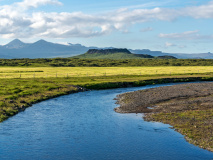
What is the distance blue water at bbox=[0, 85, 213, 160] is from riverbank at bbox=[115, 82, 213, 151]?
4.82 feet

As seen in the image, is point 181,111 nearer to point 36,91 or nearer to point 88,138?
point 88,138

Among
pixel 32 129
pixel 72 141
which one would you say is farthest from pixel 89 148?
pixel 32 129

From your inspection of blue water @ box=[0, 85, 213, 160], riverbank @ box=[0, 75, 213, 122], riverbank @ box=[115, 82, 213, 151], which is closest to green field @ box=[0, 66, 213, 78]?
riverbank @ box=[0, 75, 213, 122]

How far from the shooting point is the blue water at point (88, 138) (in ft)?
84.4

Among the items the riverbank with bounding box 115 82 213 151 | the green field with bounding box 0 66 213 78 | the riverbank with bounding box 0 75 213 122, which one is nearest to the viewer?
the riverbank with bounding box 115 82 213 151

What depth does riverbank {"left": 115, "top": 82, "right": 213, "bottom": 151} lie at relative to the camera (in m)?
30.7

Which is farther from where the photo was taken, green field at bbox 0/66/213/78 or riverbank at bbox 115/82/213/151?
green field at bbox 0/66/213/78

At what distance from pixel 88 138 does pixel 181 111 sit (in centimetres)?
1914

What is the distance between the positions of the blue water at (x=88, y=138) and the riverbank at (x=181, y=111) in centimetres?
147

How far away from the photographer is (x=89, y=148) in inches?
1083

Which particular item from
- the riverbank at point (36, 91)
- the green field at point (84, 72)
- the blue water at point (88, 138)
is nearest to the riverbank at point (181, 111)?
the blue water at point (88, 138)

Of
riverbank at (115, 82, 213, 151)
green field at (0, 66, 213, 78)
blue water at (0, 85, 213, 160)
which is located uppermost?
green field at (0, 66, 213, 78)

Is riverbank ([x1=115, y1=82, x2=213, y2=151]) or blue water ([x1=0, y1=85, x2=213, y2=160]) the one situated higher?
riverbank ([x1=115, y1=82, x2=213, y2=151])

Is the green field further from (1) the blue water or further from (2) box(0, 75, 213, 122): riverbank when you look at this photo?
(1) the blue water
